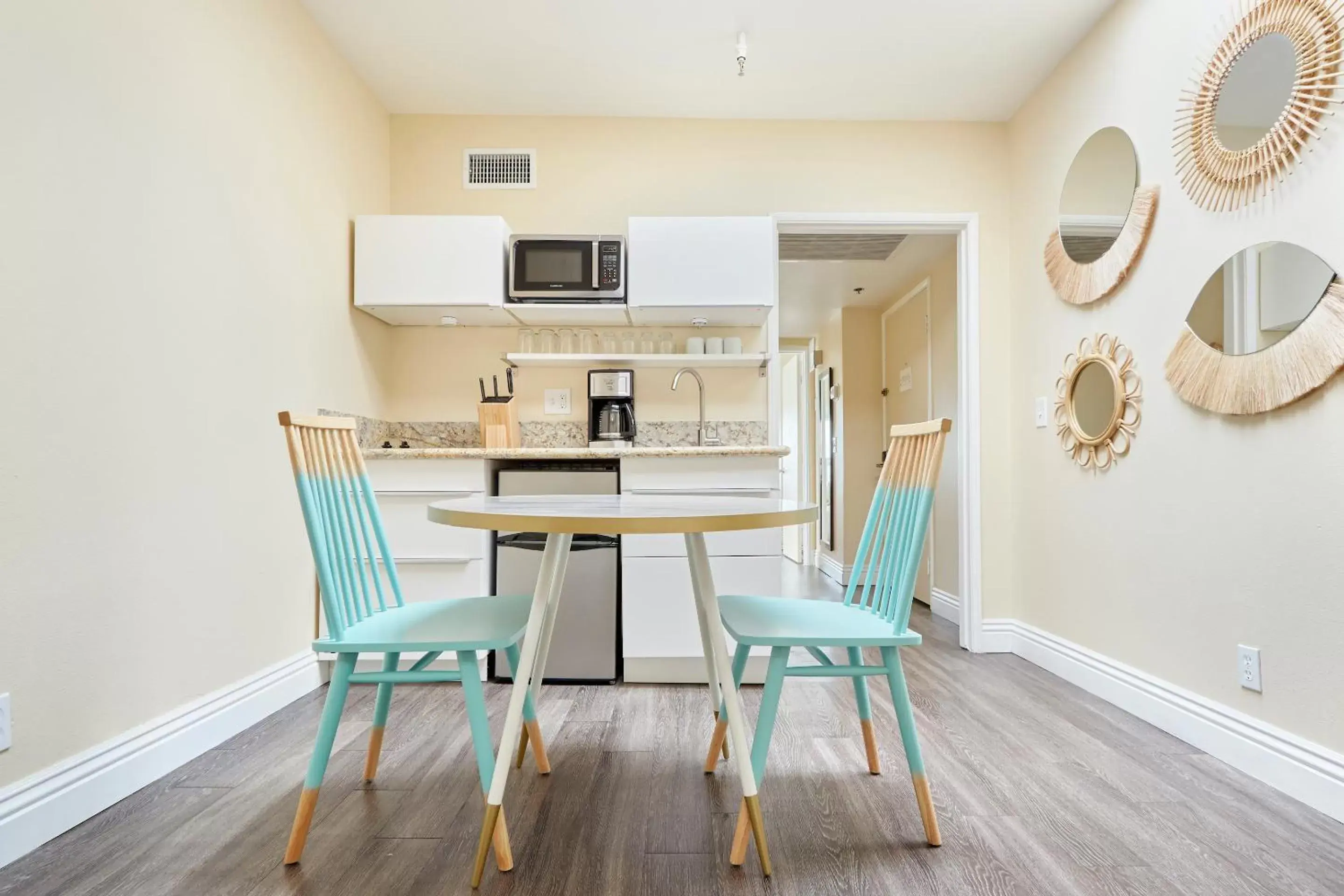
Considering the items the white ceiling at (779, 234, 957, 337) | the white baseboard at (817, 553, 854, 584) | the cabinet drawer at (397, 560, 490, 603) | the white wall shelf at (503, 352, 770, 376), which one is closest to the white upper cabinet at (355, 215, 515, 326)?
the white wall shelf at (503, 352, 770, 376)

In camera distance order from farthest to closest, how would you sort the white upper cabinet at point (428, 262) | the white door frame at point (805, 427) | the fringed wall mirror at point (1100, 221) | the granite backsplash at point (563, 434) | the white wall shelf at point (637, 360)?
the white door frame at point (805, 427), the granite backsplash at point (563, 434), the white wall shelf at point (637, 360), the white upper cabinet at point (428, 262), the fringed wall mirror at point (1100, 221)

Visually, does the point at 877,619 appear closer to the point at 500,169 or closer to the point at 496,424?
the point at 496,424

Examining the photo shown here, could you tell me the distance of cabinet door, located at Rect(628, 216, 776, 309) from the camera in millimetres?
2922

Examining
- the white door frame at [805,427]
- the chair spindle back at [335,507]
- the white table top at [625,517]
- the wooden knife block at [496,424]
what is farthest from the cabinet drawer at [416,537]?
the white door frame at [805,427]

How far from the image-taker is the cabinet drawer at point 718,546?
104 inches

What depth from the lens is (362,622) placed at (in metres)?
1.56

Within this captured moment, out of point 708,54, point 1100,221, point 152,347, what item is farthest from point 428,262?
point 1100,221

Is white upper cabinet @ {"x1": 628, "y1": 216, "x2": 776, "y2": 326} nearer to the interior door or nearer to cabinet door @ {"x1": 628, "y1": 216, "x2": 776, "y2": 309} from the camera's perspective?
cabinet door @ {"x1": 628, "y1": 216, "x2": 776, "y2": 309}

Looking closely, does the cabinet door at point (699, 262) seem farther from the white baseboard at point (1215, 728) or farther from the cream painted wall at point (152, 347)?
the white baseboard at point (1215, 728)

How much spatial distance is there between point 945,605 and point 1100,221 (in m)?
2.24

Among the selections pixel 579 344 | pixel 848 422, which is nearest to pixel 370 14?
pixel 579 344

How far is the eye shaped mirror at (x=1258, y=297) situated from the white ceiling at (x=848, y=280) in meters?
1.63

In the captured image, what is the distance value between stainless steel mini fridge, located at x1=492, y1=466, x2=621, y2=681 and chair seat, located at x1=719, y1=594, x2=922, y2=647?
41.2 inches

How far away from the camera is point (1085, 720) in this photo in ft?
7.27
